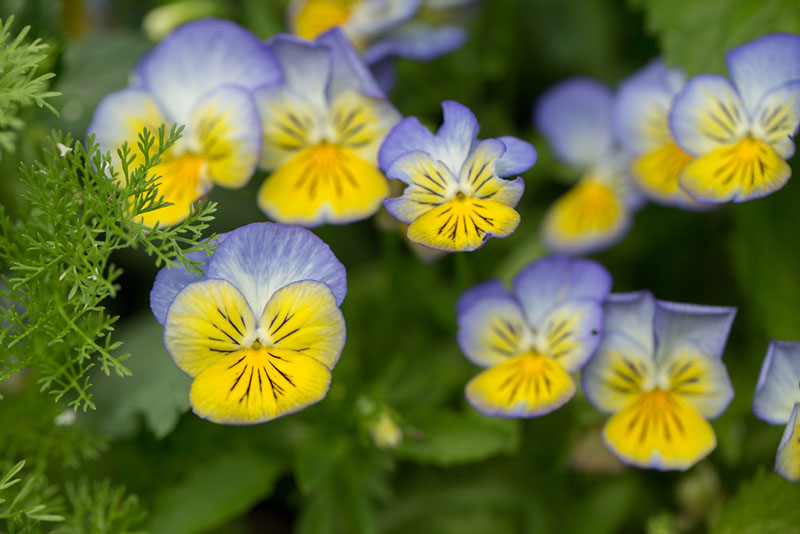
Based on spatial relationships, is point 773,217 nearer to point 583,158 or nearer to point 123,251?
point 583,158

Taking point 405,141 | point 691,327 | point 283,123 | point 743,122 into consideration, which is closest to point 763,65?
point 743,122

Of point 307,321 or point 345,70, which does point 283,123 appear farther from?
point 307,321

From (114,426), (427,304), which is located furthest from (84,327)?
(427,304)

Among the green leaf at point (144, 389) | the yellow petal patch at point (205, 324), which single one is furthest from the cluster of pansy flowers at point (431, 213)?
the green leaf at point (144, 389)

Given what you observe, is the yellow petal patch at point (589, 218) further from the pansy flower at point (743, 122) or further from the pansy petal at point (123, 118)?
the pansy petal at point (123, 118)

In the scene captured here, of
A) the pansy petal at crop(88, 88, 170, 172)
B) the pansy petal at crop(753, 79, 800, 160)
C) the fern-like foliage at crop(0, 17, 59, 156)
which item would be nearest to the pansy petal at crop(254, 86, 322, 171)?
the pansy petal at crop(88, 88, 170, 172)
